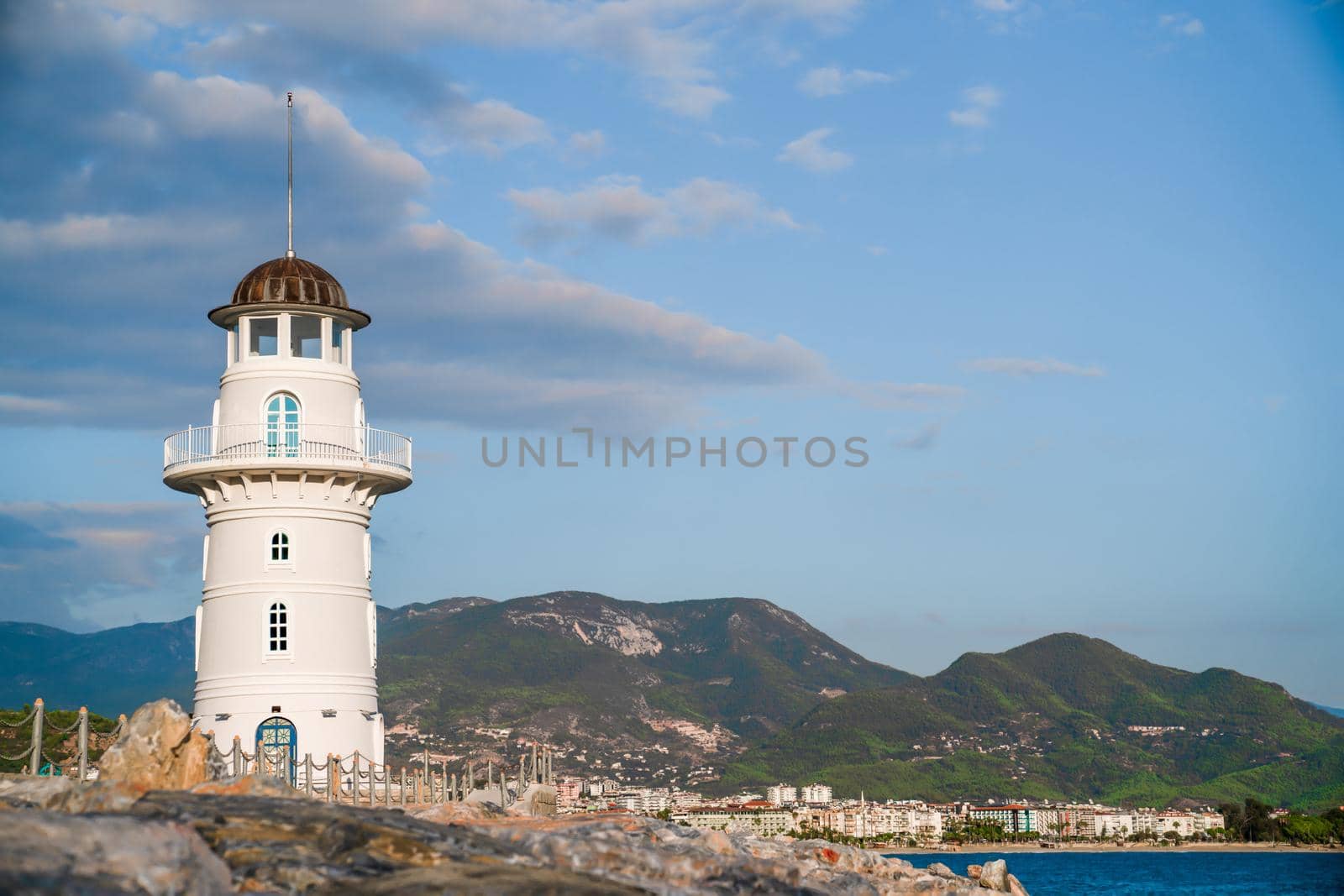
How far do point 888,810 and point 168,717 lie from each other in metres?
187

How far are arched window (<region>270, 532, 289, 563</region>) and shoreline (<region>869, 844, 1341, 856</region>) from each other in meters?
150

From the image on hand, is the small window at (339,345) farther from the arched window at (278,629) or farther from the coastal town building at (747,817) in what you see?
the coastal town building at (747,817)

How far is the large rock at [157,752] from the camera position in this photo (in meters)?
20.5

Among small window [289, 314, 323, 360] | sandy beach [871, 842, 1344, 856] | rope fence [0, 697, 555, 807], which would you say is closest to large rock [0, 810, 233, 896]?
rope fence [0, 697, 555, 807]

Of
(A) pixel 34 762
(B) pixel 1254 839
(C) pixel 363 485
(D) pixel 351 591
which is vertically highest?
(C) pixel 363 485

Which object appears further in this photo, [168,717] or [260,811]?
[168,717]

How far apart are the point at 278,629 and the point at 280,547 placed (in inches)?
62.4

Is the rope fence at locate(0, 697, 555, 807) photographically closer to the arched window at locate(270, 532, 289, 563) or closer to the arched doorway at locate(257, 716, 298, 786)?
the arched doorway at locate(257, 716, 298, 786)

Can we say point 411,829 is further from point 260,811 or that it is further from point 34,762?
point 34,762

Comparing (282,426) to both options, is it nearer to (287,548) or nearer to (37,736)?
(287,548)

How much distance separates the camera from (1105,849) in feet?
626

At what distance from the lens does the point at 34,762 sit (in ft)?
Result: 75.4

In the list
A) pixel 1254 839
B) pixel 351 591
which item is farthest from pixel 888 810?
pixel 351 591

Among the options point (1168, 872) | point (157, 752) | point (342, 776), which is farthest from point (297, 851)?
point (1168, 872)
